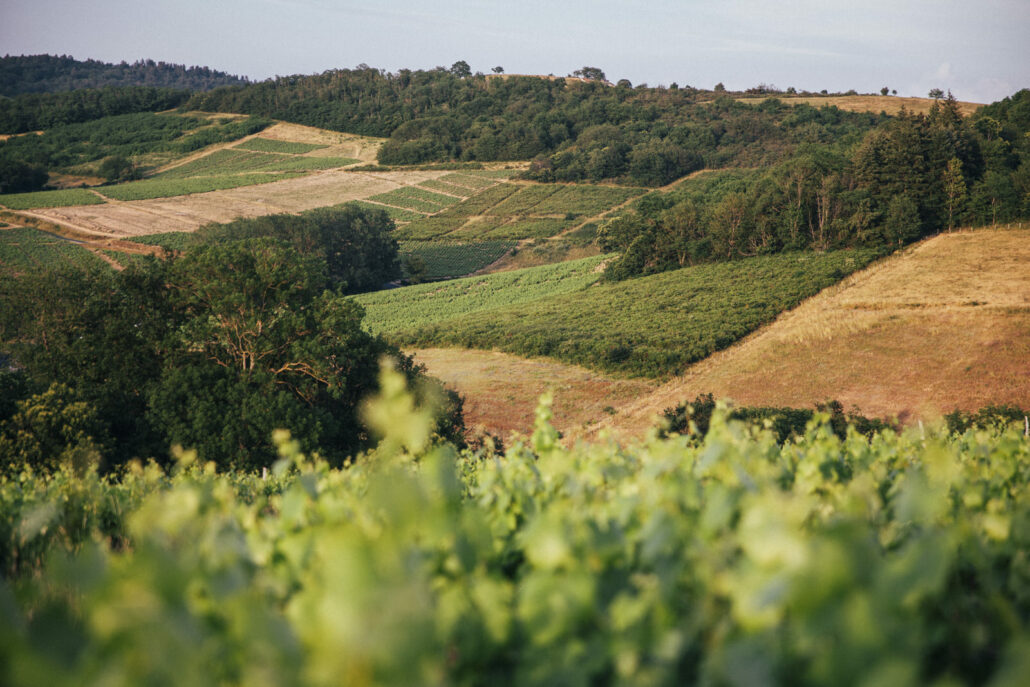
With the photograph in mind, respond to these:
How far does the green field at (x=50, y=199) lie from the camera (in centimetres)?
8943

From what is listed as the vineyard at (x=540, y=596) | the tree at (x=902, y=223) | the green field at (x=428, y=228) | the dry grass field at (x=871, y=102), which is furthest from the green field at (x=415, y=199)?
the vineyard at (x=540, y=596)

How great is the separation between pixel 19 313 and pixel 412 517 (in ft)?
111

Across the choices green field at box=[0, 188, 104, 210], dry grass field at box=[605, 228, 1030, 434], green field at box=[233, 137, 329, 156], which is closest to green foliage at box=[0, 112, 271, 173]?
green field at box=[233, 137, 329, 156]

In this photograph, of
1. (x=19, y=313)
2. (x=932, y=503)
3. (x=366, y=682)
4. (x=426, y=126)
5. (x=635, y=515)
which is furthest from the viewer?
(x=426, y=126)

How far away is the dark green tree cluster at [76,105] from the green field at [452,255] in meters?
107

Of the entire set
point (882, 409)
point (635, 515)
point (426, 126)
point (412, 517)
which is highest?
point (426, 126)

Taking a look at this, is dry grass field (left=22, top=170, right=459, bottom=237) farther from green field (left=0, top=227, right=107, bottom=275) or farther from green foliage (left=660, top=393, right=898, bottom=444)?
green foliage (left=660, top=393, right=898, bottom=444)

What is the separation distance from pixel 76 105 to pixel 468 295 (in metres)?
138

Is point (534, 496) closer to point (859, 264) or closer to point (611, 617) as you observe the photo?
point (611, 617)

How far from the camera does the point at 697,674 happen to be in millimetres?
1385

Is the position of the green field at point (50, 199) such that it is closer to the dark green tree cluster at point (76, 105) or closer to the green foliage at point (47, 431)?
the dark green tree cluster at point (76, 105)

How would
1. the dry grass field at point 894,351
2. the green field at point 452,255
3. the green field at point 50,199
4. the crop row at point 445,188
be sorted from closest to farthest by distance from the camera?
the dry grass field at point 894,351 < the green field at point 50,199 < the green field at point 452,255 < the crop row at point 445,188

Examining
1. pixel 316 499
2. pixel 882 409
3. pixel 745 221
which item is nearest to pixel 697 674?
pixel 316 499

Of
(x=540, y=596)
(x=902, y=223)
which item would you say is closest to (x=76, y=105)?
(x=902, y=223)
